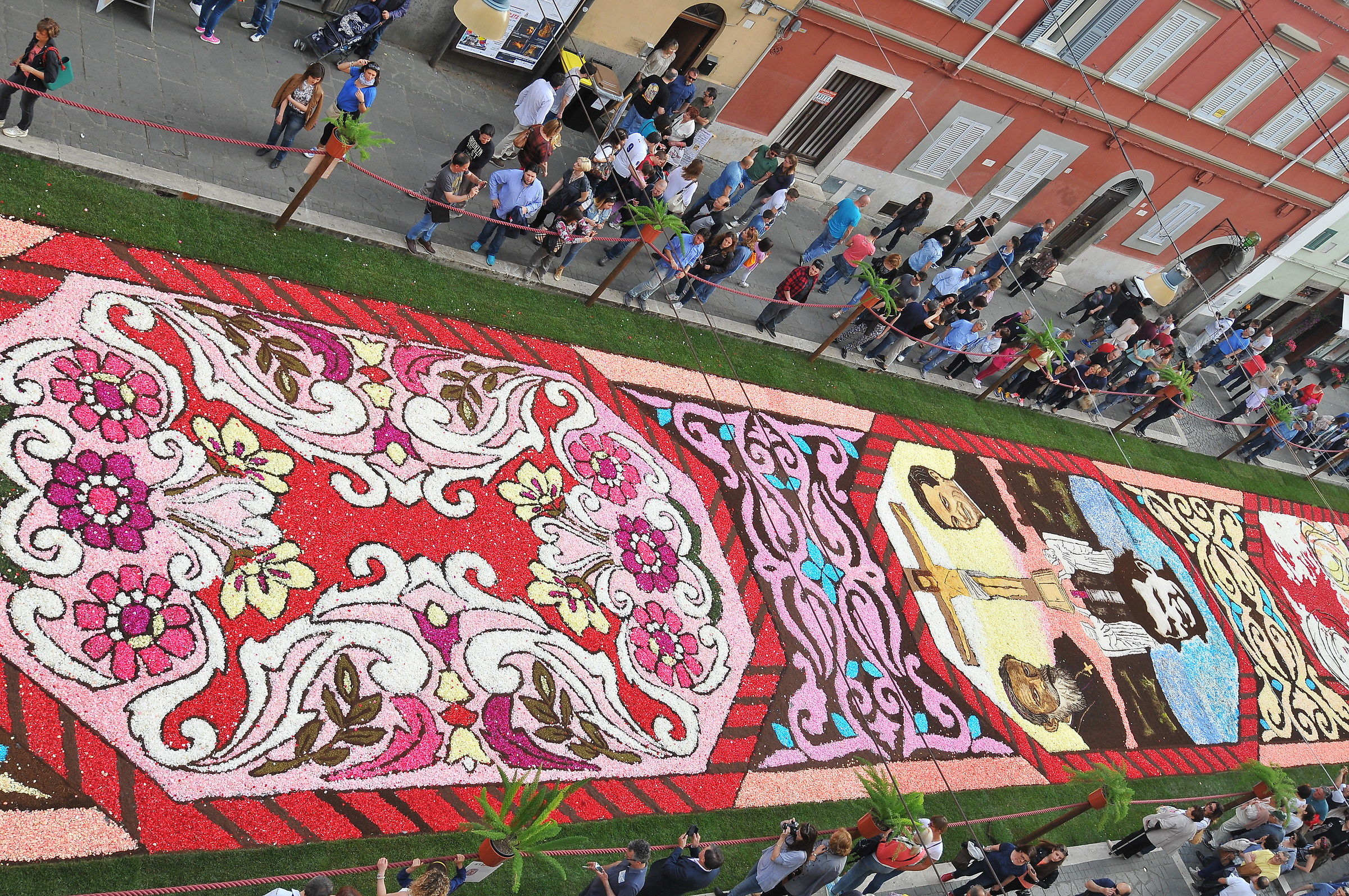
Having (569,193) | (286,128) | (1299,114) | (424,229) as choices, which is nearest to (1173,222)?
(1299,114)

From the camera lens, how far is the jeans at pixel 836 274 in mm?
18797

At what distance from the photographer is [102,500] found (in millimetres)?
9570

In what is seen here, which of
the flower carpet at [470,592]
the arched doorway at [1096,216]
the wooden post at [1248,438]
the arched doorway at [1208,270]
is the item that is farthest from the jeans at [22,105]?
the arched doorway at [1208,270]

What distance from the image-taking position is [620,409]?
14172 mm

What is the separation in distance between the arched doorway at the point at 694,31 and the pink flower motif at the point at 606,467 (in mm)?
8643

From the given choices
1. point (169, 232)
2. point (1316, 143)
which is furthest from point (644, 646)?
point (1316, 143)

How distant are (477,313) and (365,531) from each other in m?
4.03

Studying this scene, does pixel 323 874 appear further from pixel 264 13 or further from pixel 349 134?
pixel 264 13

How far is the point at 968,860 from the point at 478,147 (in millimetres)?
10541

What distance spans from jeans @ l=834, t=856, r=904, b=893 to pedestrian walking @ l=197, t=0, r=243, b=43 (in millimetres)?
13070

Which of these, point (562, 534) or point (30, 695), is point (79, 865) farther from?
point (562, 534)

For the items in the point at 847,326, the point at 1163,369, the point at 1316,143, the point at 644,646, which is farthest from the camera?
the point at 1316,143

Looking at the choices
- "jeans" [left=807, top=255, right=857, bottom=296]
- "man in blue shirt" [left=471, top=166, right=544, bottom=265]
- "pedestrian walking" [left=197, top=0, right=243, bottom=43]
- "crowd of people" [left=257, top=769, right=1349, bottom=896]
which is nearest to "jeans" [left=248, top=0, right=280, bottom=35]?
"pedestrian walking" [left=197, top=0, right=243, bottom=43]

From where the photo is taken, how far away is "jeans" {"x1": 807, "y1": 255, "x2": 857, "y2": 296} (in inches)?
740
